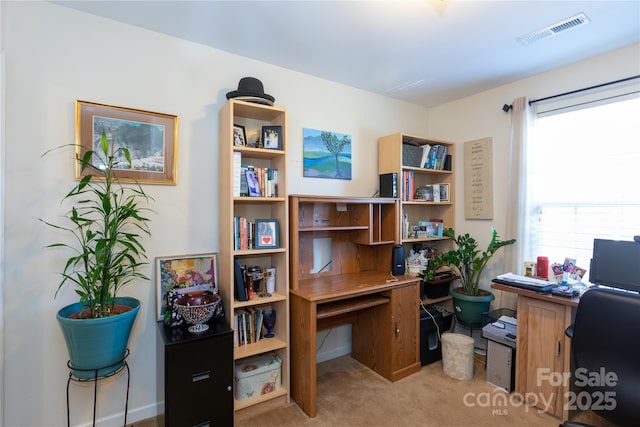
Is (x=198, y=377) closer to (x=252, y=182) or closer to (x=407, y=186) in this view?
(x=252, y=182)

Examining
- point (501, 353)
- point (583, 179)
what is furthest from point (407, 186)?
point (501, 353)

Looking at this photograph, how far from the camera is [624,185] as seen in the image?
7.37 feet

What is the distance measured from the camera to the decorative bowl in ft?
6.05

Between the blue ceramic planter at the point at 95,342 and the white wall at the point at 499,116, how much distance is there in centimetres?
306

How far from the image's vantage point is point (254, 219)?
2363mm

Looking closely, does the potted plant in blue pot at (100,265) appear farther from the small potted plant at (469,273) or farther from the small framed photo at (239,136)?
the small potted plant at (469,273)

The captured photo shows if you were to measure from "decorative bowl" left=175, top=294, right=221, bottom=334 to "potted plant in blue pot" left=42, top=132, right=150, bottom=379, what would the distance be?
0.79 ft

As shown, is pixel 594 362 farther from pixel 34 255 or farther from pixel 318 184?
pixel 34 255

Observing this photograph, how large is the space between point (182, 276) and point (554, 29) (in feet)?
9.67

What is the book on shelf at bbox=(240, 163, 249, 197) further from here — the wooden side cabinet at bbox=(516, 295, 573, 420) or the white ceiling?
the wooden side cabinet at bbox=(516, 295, 573, 420)

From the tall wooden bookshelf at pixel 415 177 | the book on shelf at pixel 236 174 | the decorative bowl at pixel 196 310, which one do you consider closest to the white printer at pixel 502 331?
the tall wooden bookshelf at pixel 415 177

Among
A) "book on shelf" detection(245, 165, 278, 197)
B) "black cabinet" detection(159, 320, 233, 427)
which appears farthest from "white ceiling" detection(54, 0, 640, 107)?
"black cabinet" detection(159, 320, 233, 427)

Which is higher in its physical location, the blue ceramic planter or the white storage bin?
the blue ceramic planter

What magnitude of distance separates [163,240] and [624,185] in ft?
10.8
